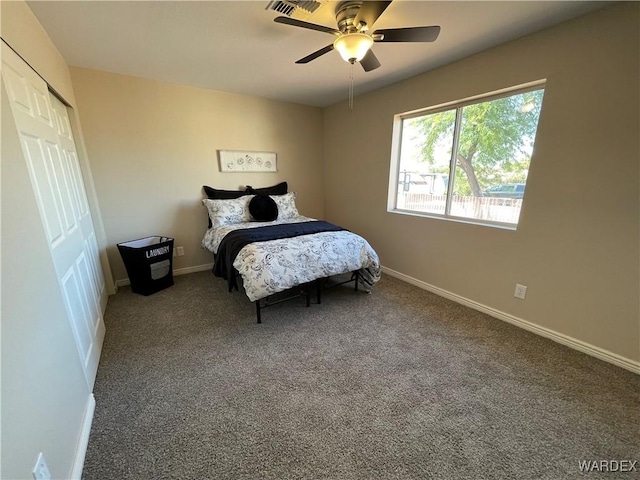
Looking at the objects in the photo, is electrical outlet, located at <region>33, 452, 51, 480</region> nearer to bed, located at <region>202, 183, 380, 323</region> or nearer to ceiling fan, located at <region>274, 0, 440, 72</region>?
bed, located at <region>202, 183, 380, 323</region>

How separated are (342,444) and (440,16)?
8.80 feet

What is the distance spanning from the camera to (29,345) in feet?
3.10

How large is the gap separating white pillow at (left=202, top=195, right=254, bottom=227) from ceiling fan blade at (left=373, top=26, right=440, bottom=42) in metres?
2.40

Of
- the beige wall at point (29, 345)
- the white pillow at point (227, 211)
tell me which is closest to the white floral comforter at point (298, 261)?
the white pillow at point (227, 211)

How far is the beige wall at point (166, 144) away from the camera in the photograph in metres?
2.81

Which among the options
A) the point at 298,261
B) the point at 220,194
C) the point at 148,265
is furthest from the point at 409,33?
the point at 148,265

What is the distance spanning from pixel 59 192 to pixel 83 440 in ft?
5.07

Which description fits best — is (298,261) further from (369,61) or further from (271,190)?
(271,190)

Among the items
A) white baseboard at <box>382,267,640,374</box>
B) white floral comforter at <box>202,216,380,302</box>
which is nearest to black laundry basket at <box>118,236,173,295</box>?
white floral comforter at <box>202,216,380,302</box>

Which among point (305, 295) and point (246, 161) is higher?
point (246, 161)

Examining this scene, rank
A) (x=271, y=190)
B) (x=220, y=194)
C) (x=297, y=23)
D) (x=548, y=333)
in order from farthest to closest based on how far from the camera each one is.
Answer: (x=271, y=190) → (x=220, y=194) → (x=548, y=333) → (x=297, y=23)

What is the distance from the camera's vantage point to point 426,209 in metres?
3.05

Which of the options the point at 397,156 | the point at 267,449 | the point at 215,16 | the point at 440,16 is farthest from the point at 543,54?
the point at 267,449

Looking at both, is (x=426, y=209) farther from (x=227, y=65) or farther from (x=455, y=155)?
(x=227, y=65)
